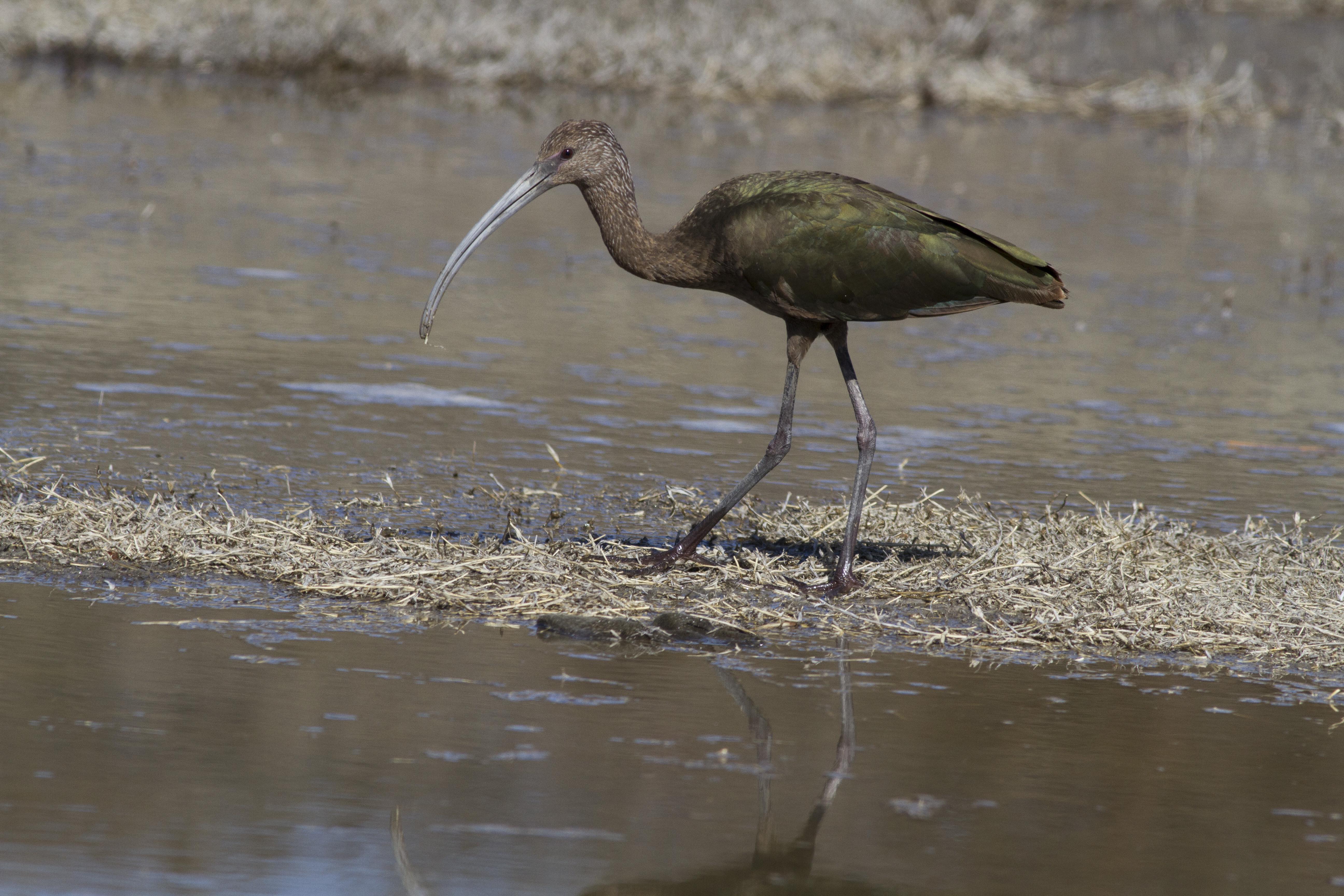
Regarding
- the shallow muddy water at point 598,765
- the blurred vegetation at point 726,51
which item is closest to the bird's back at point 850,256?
the shallow muddy water at point 598,765

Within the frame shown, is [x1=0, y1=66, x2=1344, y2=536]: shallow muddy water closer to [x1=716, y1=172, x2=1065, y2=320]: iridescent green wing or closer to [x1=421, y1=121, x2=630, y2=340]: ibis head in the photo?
[x1=421, y1=121, x2=630, y2=340]: ibis head

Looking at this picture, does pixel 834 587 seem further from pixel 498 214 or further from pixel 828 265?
pixel 498 214

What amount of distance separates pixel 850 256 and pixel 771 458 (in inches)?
32.9

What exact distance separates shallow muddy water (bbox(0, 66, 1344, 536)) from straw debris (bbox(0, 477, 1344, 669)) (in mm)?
746

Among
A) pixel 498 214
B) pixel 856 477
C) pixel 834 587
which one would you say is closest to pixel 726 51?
pixel 498 214

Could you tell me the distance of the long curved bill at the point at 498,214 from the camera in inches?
279

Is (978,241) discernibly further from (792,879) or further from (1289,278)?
(1289,278)

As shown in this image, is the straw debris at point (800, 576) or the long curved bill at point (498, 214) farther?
the long curved bill at point (498, 214)

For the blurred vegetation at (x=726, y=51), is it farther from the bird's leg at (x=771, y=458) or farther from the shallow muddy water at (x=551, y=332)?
the bird's leg at (x=771, y=458)

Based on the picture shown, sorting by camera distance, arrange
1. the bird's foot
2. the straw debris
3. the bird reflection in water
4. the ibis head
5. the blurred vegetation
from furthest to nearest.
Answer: the blurred vegetation
the ibis head
the bird's foot
the straw debris
the bird reflection in water

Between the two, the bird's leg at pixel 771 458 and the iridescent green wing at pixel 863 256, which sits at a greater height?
the iridescent green wing at pixel 863 256

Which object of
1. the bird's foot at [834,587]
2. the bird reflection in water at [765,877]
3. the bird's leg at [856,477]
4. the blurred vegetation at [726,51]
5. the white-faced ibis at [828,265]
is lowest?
the bird reflection in water at [765,877]

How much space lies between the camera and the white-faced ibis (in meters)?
6.53

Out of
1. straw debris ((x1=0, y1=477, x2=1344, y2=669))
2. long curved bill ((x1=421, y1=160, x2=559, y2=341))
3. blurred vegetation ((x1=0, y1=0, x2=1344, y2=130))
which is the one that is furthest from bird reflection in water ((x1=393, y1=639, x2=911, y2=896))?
blurred vegetation ((x1=0, y1=0, x2=1344, y2=130))
